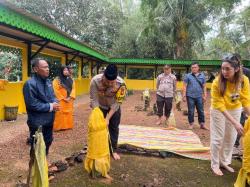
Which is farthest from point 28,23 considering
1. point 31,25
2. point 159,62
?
point 159,62

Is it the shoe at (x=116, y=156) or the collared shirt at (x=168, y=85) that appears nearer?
the shoe at (x=116, y=156)

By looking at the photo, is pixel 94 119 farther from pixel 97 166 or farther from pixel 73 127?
pixel 73 127

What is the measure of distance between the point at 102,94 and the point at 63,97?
2.96 m

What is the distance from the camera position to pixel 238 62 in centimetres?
400

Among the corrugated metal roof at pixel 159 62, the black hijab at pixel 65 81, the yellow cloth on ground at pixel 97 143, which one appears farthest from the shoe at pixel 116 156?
the corrugated metal roof at pixel 159 62

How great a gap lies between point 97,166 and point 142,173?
74 cm

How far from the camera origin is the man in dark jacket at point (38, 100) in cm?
407

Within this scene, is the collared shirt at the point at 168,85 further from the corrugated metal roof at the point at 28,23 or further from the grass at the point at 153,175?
the corrugated metal roof at the point at 28,23

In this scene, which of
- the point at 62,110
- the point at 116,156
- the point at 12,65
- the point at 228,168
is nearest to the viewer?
the point at 228,168

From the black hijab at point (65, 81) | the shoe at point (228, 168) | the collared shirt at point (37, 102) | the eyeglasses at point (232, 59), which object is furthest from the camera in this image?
the black hijab at point (65, 81)

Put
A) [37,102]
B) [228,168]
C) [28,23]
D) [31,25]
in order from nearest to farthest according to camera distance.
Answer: [37,102], [228,168], [28,23], [31,25]

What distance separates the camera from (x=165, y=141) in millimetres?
6090

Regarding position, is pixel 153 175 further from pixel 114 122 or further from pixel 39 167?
pixel 39 167

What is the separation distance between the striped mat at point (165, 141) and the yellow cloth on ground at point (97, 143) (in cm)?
148
